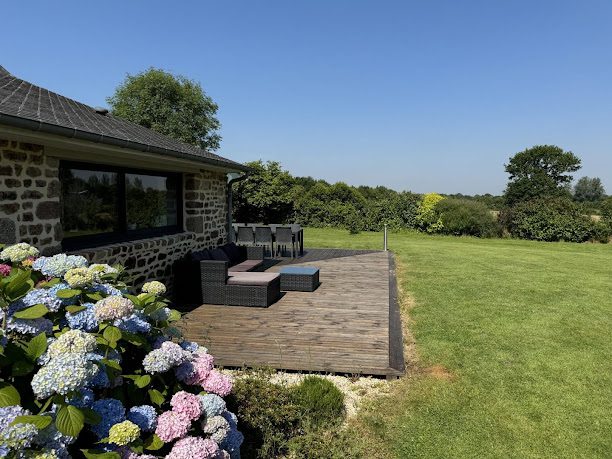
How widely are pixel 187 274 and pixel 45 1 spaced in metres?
6.86

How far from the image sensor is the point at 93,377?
4.86 ft

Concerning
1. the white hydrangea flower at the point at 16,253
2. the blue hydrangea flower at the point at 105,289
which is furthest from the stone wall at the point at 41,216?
the blue hydrangea flower at the point at 105,289

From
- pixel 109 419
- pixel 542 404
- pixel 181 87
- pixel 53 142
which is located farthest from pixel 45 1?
pixel 181 87

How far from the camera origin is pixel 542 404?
3727mm

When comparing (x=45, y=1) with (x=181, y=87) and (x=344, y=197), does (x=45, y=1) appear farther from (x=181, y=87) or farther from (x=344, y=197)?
(x=181, y=87)

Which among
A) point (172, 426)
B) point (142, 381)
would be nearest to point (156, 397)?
point (142, 381)

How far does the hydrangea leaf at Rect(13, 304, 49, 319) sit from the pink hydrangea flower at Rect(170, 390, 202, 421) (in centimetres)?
66

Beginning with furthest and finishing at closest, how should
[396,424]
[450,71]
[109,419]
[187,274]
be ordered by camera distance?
[450,71] < [187,274] < [396,424] < [109,419]

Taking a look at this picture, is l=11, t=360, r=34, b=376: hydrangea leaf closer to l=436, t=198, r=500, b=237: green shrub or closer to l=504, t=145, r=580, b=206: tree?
l=436, t=198, r=500, b=237: green shrub

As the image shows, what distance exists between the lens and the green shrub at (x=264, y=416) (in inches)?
111

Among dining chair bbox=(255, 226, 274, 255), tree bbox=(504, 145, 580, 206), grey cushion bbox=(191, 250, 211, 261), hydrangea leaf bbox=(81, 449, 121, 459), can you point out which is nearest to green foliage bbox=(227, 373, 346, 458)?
hydrangea leaf bbox=(81, 449, 121, 459)

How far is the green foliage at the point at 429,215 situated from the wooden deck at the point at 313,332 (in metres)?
12.9

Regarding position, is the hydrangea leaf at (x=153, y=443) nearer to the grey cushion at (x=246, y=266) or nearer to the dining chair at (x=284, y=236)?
the grey cushion at (x=246, y=266)

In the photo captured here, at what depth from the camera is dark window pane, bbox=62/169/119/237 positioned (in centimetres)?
521
